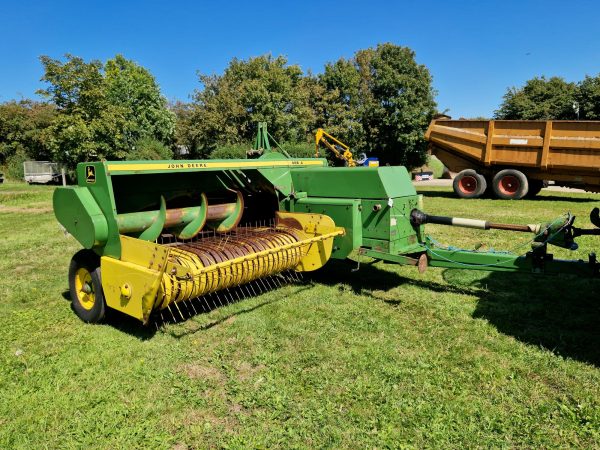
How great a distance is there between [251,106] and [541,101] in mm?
25017

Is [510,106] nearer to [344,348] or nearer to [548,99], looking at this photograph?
[548,99]

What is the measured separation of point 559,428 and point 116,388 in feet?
9.80

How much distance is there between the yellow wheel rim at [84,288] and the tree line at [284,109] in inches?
896

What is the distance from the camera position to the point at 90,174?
14.4 ft

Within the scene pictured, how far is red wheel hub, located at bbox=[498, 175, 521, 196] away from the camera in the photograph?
13992mm

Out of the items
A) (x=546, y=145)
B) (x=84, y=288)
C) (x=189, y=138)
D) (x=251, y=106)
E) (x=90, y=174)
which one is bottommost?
(x=84, y=288)

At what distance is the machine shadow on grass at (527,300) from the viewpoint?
13.2 feet

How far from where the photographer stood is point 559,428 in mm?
2848

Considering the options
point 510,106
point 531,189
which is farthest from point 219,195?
point 510,106

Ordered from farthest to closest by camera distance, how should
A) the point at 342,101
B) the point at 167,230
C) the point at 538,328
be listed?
the point at 342,101 < the point at 167,230 < the point at 538,328

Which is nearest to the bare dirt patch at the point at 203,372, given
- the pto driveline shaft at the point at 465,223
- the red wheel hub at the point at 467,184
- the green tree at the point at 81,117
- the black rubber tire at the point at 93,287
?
the black rubber tire at the point at 93,287

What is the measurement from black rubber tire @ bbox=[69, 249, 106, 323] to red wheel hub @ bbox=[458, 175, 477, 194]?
1278cm

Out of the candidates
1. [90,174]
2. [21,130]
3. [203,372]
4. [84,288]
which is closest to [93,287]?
[84,288]

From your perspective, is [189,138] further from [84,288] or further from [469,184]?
[84,288]
